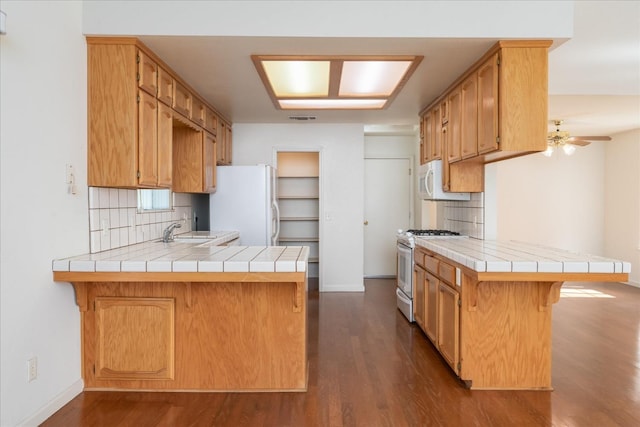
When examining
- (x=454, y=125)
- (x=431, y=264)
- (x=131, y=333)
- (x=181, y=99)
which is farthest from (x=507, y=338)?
(x=181, y=99)

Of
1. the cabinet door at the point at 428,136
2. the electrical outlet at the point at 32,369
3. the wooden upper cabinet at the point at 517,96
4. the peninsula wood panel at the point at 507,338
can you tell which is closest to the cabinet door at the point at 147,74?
the electrical outlet at the point at 32,369

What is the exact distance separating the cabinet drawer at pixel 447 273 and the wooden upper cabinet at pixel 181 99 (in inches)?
95.8

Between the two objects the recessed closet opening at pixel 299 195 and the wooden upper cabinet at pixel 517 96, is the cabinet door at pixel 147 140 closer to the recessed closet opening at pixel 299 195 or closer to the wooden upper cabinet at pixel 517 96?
the wooden upper cabinet at pixel 517 96

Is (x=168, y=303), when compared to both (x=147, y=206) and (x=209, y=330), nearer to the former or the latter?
(x=209, y=330)

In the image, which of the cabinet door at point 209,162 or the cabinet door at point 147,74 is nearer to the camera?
the cabinet door at point 147,74

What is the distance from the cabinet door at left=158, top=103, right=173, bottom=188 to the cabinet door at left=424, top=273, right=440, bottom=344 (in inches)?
88.2

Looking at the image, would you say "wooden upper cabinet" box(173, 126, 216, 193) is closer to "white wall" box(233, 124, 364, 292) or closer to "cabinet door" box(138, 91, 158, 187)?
"cabinet door" box(138, 91, 158, 187)

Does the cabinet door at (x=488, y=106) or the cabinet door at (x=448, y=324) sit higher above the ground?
the cabinet door at (x=488, y=106)

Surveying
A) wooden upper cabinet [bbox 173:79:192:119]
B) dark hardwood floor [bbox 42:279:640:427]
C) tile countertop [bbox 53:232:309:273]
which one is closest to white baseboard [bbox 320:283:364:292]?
dark hardwood floor [bbox 42:279:640:427]

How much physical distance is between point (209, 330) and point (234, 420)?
559mm

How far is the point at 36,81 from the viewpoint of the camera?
7.17 ft

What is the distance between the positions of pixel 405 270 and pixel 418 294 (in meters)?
0.42

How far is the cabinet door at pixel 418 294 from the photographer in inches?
147

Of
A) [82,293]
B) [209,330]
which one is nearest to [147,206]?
[82,293]
